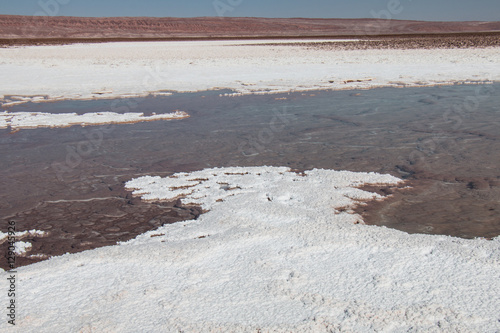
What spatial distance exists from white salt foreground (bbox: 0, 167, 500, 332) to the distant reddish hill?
2370 inches

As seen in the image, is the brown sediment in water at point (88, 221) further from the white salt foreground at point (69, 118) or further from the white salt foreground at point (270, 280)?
the white salt foreground at point (69, 118)

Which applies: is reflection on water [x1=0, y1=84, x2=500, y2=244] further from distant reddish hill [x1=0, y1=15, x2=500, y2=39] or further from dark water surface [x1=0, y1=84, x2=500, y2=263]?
distant reddish hill [x1=0, y1=15, x2=500, y2=39]

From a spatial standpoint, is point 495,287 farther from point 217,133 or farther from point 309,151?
point 217,133

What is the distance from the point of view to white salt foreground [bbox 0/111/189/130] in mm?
5977

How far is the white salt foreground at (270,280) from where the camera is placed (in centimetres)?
184

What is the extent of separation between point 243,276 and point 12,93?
27.1 feet

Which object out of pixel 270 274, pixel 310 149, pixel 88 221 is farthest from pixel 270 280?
pixel 310 149

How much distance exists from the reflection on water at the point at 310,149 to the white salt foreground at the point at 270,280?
1.18 feet

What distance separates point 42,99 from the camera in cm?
830

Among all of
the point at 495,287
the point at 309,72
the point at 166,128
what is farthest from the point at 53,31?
the point at 495,287

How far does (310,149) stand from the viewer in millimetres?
4469

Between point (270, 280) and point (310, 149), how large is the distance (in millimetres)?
2457

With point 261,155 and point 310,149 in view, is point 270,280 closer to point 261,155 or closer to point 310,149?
point 261,155

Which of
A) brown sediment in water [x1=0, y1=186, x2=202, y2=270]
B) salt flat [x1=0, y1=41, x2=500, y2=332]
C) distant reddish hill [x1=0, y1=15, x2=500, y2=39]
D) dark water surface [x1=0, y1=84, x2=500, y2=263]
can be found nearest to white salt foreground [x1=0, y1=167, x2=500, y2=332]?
salt flat [x1=0, y1=41, x2=500, y2=332]
